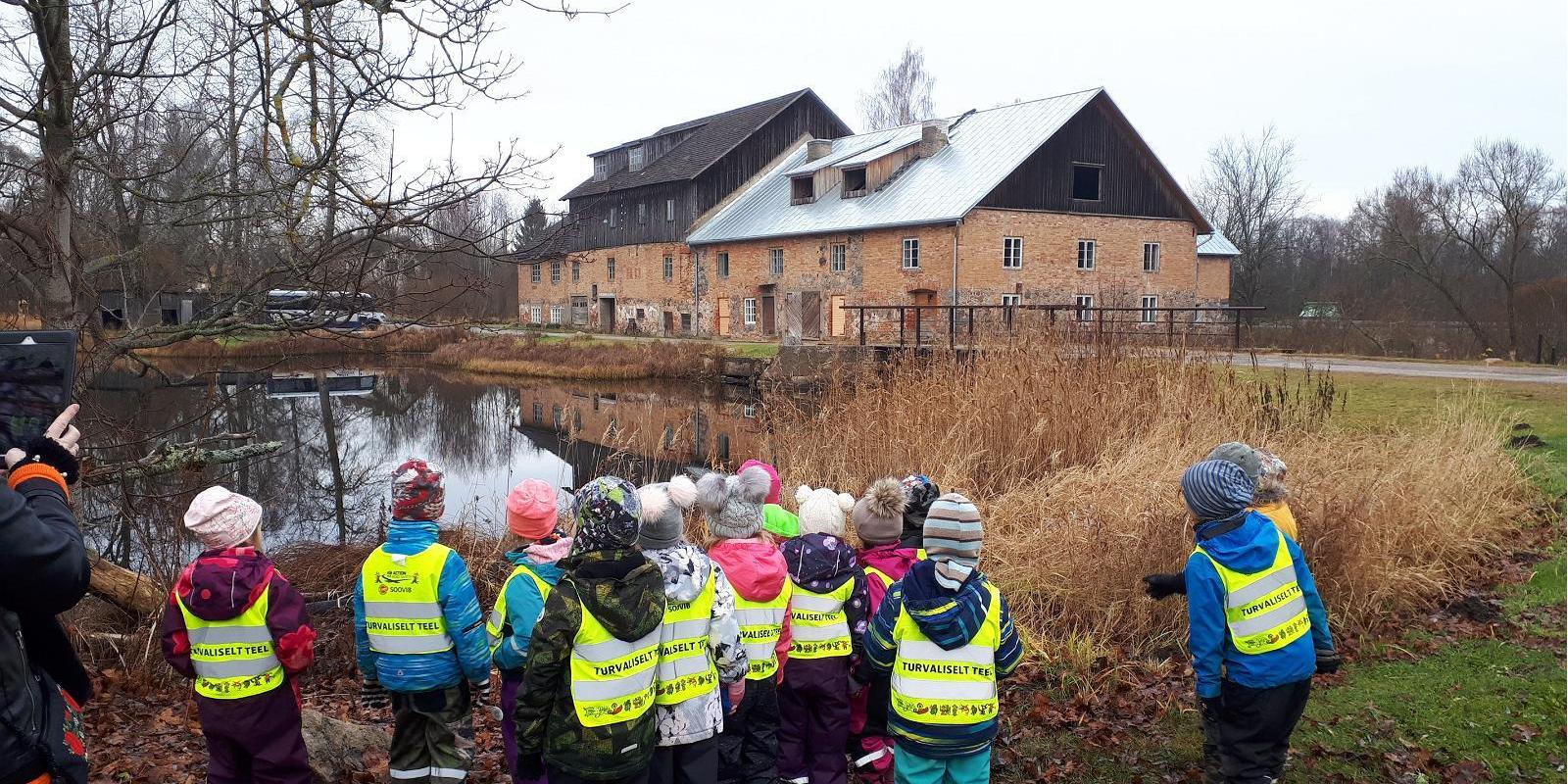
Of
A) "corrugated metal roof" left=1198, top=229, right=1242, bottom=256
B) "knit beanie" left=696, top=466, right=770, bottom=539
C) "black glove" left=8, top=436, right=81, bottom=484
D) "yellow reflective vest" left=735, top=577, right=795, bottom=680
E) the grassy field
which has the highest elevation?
"corrugated metal roof" left=1198, top=229, right=1242, bottom=256

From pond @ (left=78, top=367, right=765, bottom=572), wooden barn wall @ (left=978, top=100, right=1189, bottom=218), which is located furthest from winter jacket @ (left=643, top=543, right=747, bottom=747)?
wooden barn wall @ (left=978, top=100, right=1189, bottom=218)

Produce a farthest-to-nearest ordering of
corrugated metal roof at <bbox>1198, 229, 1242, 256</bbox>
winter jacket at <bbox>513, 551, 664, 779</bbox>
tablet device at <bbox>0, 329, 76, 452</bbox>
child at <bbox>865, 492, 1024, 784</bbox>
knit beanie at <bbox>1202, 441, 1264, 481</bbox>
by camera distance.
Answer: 1. corrugated metal roof at <bbox>1198, 229, 1242, 256</bbox>
2. knit beanie at <bbox>1202, 441, 1264, 481</bbox>
3. child at <bbox>865, 492, 1024, 784</bbox>
4. winter jacket at <bbox>513, 551, 664, 779</bbox>
5. tablet device at <bbox>0, 329, 76, 452</bbox>

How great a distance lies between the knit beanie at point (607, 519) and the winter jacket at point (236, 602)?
1274 millimetres

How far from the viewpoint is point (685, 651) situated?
349 cm

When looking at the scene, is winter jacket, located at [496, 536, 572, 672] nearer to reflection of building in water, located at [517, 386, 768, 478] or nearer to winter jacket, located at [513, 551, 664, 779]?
winter jacket, located at [513, 551, 664, 779]

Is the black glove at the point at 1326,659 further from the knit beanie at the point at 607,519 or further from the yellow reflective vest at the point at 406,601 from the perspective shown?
the yellow reflective vest at the point at 406,601

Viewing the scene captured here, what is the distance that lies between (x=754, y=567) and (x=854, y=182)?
34.7m

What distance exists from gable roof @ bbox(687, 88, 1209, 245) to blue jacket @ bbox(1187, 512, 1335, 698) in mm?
28370

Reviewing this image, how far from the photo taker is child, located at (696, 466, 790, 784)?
13.2 feet

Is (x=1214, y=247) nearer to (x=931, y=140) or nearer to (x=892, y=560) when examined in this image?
(x=931, y=140)

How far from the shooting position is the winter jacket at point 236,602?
12.0ft

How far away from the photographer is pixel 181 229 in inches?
290

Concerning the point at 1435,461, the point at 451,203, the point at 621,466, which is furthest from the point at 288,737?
the point at 1435,461

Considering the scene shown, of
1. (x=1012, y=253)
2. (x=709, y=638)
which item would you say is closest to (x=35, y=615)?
(x=709, y=638)
